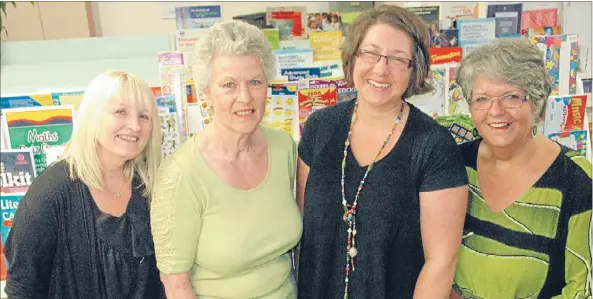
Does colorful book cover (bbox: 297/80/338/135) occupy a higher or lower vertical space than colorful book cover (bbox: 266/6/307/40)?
lower

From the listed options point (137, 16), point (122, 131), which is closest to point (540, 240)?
point (122, 131)

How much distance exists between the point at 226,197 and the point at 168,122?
30.9 inches

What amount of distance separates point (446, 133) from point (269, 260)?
620 mm

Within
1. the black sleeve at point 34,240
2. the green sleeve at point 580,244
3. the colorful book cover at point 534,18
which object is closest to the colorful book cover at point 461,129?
the green sleeve at point 580,244

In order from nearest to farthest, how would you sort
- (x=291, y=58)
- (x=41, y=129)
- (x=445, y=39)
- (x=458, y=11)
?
(x=41, y=129), (x=291, y=58), (x=445, y=39), (x=458, y=11)

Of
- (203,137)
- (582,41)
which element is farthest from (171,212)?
(582,41)

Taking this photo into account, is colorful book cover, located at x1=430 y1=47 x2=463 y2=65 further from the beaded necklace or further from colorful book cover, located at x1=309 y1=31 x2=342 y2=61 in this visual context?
the beaded necklace

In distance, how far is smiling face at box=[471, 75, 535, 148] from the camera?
1378mm

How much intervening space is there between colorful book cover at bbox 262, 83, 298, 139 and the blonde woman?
2.27ft

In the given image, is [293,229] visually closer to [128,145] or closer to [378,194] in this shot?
[378,194]

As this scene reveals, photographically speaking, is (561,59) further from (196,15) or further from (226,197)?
(196,15)

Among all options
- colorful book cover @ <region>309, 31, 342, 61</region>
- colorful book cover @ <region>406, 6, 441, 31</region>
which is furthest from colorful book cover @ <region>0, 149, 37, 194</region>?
colorful book cover @ <region>406, 6, 441, 31</region>

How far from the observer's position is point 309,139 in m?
1.51

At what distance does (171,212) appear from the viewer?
1.35 m
